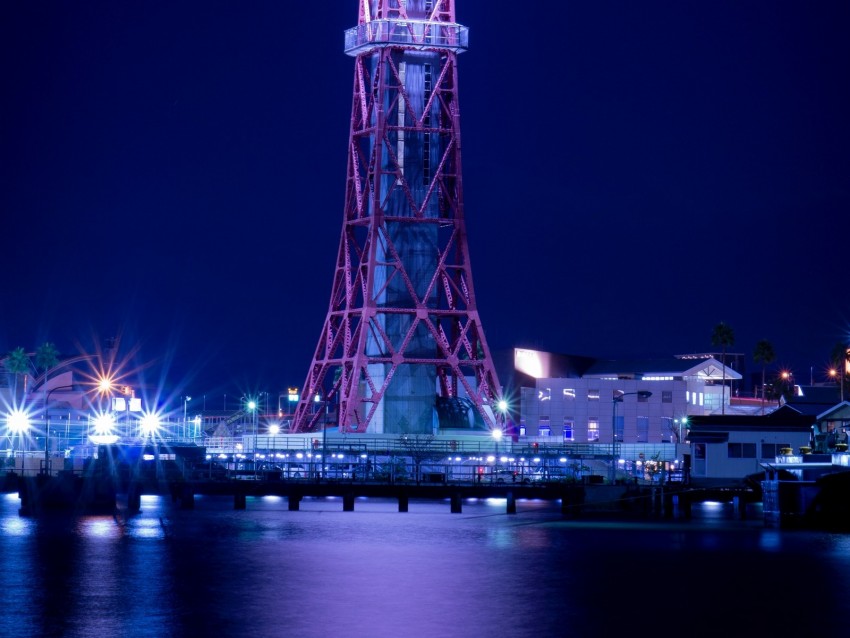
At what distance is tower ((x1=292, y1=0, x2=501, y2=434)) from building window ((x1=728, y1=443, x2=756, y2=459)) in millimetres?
21530

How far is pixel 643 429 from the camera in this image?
152375 mm

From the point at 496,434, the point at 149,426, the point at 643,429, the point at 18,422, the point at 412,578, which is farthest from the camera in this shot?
the point at 643,429

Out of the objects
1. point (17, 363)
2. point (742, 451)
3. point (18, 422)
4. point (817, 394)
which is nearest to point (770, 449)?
point (742, 451)

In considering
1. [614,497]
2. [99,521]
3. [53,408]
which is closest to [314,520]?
[99,521]

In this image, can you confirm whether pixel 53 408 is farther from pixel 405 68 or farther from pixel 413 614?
Answer: pixel 413 614

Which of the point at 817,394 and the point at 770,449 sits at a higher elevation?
the point at 817,394

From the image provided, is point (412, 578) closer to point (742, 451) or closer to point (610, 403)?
point (742, 451)

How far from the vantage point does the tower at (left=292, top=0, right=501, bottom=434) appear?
11669 centimetres

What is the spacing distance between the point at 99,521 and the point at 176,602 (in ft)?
118

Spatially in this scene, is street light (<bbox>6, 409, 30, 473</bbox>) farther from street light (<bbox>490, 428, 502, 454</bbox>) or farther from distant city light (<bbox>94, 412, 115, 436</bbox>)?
street light (<bbox>490, 428, 502, 454</bbox>)

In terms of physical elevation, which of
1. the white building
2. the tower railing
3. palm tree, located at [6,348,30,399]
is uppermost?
the tower railing

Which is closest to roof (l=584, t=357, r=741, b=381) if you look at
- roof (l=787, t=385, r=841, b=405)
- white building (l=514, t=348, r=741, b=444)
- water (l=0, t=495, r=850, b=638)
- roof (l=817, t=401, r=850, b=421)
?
white building (l=514, t=348, r=741, b=444)

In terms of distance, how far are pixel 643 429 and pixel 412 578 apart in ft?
323

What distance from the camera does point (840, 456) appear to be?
77.1m
